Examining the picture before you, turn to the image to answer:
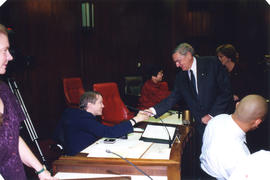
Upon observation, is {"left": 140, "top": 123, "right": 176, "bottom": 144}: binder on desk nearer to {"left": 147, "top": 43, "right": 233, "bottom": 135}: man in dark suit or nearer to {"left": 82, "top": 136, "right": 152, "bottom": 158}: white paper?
{"left": 82, "top": 136, "right": 152, "bottom": 158}: white paper

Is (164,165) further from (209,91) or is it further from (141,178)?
(209,91)

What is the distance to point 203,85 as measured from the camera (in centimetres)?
252

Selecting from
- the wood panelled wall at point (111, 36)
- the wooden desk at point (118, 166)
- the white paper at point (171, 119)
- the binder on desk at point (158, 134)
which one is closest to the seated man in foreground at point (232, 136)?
the wooden desk at point (118, 166)

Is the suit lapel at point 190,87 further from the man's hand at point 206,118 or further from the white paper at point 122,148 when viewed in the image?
the white paper at point 122,148

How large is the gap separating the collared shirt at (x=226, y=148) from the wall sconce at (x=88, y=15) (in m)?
4.20

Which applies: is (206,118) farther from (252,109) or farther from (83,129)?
(83,129)

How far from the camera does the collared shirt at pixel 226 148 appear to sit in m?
1.35

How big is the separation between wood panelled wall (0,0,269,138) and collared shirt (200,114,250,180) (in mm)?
3373

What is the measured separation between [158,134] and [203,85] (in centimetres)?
88

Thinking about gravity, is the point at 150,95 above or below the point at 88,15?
below

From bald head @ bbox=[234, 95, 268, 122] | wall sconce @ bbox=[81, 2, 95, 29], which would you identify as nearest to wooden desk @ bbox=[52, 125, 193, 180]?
bald head @ bbox=[234, 95, 268, 122]

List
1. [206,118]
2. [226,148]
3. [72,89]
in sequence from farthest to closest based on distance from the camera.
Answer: [72,89], [206,118], [226,148]

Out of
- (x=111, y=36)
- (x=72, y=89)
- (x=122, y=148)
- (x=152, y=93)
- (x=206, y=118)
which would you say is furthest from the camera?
(x=111, y=36)

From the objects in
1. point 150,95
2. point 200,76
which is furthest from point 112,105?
point 200,76
